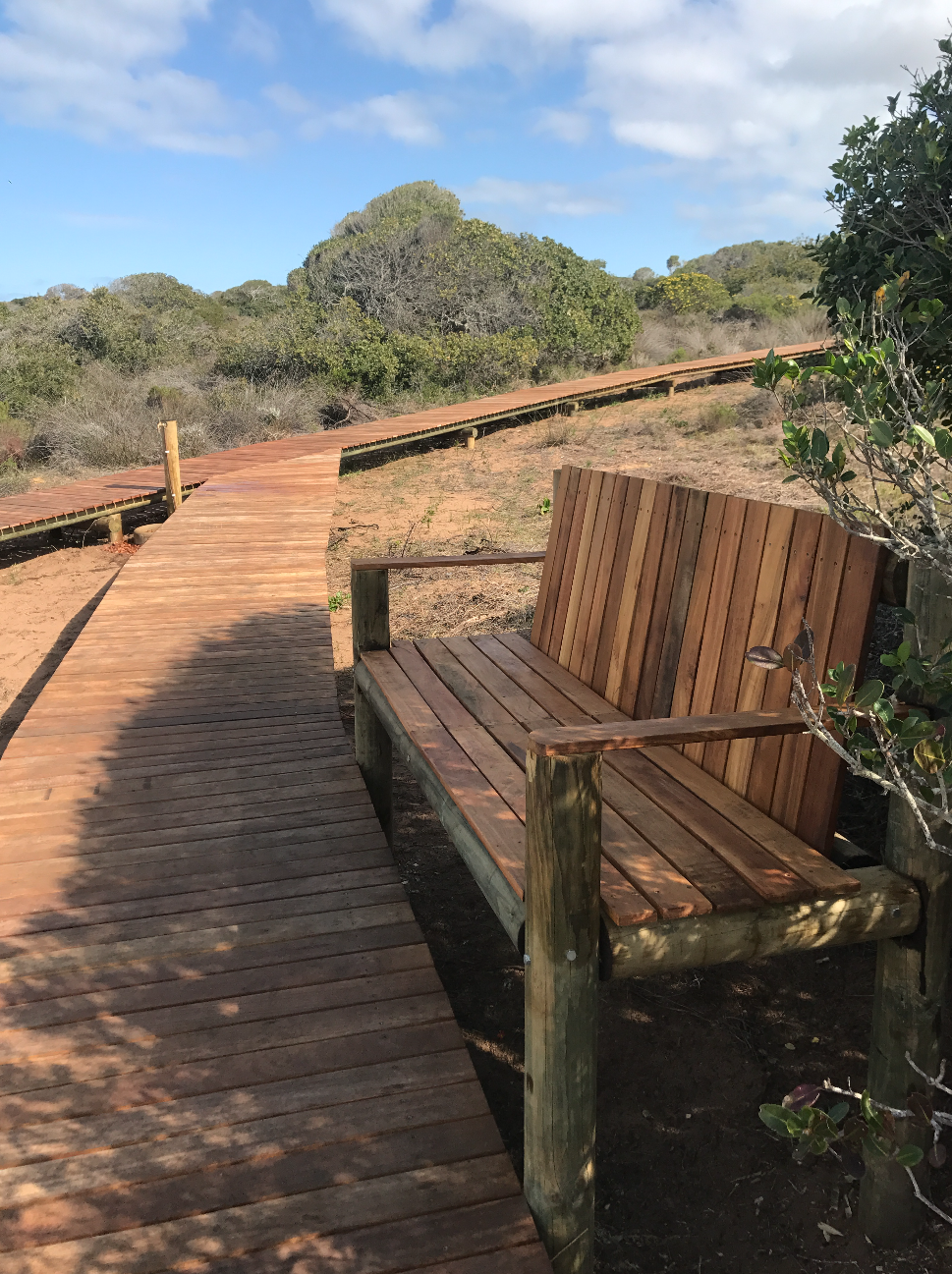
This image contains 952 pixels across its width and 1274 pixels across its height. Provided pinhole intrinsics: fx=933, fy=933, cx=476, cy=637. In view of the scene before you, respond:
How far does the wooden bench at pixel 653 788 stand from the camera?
72.7 inches

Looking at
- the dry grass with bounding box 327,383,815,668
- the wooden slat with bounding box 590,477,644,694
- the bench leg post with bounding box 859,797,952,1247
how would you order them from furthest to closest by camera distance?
the dry grass with bounding box 327,383,815,668 < the wooden slat with bounding box 590,477,644,694 < the bench leg post with bounding box 859,797,952,1247

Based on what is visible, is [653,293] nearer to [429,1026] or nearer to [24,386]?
[24,386]

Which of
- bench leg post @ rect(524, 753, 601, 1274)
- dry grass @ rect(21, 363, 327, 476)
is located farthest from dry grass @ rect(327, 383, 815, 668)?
bench leg post @ rect(524, 753, 601, 1274)

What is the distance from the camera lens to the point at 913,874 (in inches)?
79.8

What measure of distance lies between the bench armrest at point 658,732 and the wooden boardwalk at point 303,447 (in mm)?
6615

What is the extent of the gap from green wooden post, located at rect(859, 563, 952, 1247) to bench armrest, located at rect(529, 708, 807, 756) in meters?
0.35

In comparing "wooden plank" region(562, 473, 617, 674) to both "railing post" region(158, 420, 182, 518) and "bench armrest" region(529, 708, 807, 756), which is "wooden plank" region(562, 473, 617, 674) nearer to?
"bench armrest" region(529, 708, 807, 756)

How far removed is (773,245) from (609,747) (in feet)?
217

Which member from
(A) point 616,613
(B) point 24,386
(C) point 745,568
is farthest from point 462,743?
(B) point 24,386

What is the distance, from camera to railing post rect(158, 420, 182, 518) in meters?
10.4

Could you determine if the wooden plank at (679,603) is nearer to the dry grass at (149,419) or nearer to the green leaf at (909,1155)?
the green leaf at (909,1155)

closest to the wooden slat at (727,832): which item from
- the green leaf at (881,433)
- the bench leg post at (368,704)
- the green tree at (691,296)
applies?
the green leaf at (881,433)

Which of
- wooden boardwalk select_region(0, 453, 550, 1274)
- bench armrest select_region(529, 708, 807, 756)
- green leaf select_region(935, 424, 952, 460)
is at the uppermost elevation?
green leaf select_region(935, 424, 952, 460)

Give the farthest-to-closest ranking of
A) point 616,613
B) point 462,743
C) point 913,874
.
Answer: point 616,613, point 462,743, point 913,874
